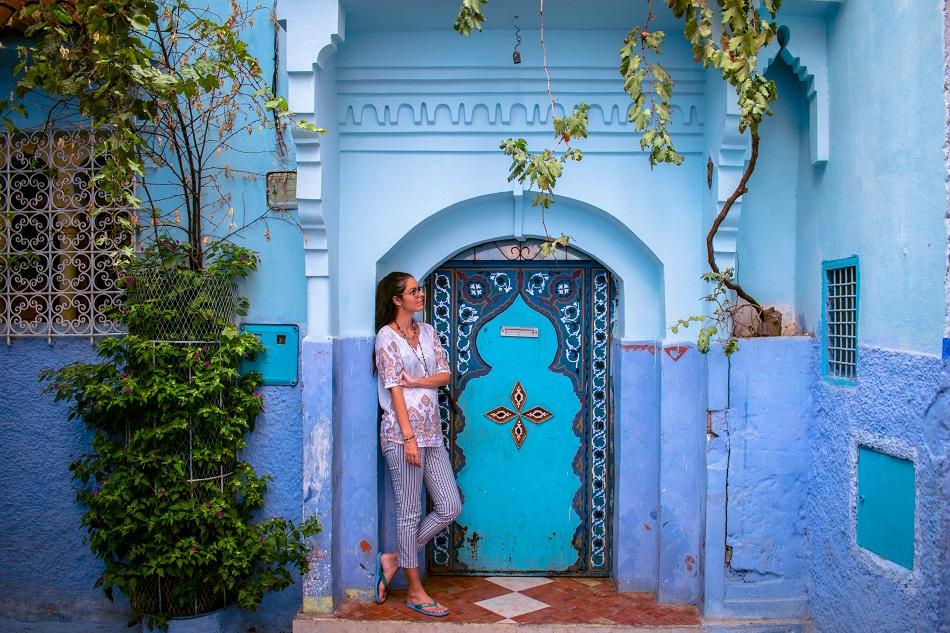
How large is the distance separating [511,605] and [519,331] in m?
1.67

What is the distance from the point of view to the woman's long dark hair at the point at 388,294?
187 inches

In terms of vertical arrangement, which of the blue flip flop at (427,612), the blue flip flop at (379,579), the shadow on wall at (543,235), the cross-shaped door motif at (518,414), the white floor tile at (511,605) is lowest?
the white floor tile at (511,605)

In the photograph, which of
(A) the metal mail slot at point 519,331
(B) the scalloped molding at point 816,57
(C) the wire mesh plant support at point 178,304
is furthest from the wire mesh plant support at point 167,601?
(B) the scalloped molding at point 816,57

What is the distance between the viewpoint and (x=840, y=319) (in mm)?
4316

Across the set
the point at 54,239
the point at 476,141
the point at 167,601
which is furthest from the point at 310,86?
the point at 167,601

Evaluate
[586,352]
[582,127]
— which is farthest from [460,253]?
[582,127]

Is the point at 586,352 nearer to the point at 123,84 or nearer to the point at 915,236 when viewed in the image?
the point at 915,236

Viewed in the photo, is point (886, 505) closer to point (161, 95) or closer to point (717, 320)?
point (717, 320)

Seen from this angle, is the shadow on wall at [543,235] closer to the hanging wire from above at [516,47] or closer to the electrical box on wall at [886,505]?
the hanging wire from above at [516,47]

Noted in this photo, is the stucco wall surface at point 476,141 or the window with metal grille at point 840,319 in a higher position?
the stucco wall surface at point 476,141

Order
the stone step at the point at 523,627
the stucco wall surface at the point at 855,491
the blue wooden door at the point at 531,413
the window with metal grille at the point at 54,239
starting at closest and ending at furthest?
the stucco wall surface at the point at 855,491 < the stone step at the point at 523,627 < the window with metal grille at the point at 54,239 < the blue wooden door at the point at 531,413

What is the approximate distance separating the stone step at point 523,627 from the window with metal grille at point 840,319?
1441mm

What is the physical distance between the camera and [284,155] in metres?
4.86

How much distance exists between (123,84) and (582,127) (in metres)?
2.45
